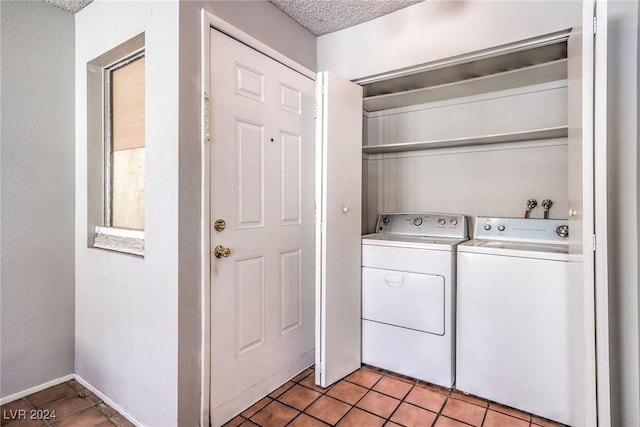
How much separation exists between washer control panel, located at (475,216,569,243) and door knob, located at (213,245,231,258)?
1684 mm

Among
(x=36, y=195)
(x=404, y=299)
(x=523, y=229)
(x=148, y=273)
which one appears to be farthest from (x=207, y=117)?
(x=523, y=229)

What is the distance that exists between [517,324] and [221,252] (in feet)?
5.29

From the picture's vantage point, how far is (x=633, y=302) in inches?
47.4

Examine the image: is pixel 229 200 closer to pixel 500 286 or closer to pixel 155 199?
pixel 155 199

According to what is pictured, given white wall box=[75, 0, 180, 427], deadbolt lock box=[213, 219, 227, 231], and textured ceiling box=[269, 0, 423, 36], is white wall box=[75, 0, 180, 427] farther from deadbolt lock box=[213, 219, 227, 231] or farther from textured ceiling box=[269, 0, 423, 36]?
textured ceiling box=[269, 0, 423, 36]

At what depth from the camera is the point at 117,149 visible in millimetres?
2039

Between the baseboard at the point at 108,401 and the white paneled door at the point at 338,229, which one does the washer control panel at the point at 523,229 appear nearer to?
the white paneled door at the point at 338,229

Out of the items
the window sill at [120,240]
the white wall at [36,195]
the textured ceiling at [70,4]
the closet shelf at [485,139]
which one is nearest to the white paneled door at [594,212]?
the closet shelf at [485,139]

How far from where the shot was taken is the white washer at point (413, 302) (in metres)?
2.01

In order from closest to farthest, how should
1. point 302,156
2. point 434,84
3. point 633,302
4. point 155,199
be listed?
point 633,302 < point 155,199 < point 302,156 < point 434,84

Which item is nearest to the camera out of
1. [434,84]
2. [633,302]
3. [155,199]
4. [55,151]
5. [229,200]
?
[633,302]

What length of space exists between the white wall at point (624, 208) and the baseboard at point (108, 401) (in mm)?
2094

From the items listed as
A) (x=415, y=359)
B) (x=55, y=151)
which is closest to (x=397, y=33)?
(x=415, y=359)

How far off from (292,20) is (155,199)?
4.64 feet
